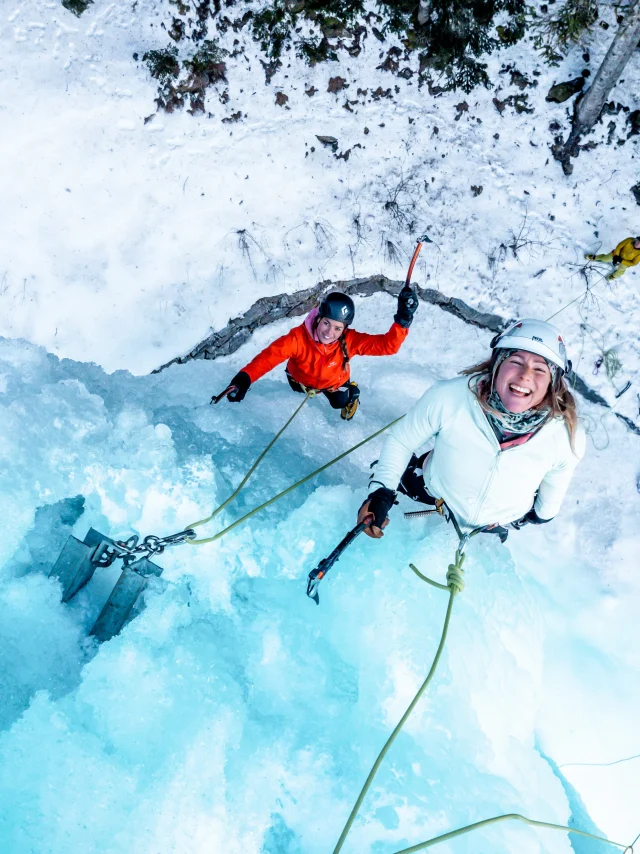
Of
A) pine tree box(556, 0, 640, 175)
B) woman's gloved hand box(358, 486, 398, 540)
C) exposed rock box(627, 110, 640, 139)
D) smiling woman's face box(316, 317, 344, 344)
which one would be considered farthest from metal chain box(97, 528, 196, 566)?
exposed rock box(627, 110, 640, 139)

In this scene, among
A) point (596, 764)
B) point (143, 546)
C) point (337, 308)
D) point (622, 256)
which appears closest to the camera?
point (143, 546)

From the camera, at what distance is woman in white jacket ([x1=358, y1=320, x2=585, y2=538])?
108 inches

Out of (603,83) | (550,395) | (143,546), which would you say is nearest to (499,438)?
(550,395)

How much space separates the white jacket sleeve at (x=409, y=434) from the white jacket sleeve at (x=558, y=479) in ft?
2.19

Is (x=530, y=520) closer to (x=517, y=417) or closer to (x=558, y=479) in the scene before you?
(x=558, y=479)

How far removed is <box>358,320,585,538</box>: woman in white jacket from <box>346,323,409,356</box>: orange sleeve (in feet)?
2.72

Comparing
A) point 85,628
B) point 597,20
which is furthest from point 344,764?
point 597,20

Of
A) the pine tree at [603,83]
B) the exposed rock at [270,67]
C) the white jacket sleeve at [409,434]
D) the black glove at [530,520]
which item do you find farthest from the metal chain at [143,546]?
the pine tree at [603,83]

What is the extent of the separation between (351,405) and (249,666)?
2046 mm

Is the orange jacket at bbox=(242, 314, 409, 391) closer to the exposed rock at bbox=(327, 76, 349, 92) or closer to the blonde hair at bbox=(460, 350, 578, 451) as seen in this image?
the blonde hair at bbox=(460, 350, 578, 451)

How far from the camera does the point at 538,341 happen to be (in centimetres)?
273

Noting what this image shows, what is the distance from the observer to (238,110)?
4957 mm

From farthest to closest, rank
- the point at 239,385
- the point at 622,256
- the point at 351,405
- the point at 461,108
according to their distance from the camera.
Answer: the point at 461,108, the point at 622,256, the point at 351,405, the point at 239,385

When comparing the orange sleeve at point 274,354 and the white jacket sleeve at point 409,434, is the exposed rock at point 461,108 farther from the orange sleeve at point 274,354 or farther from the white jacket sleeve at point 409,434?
the white jacket sleeve at point 409,434
